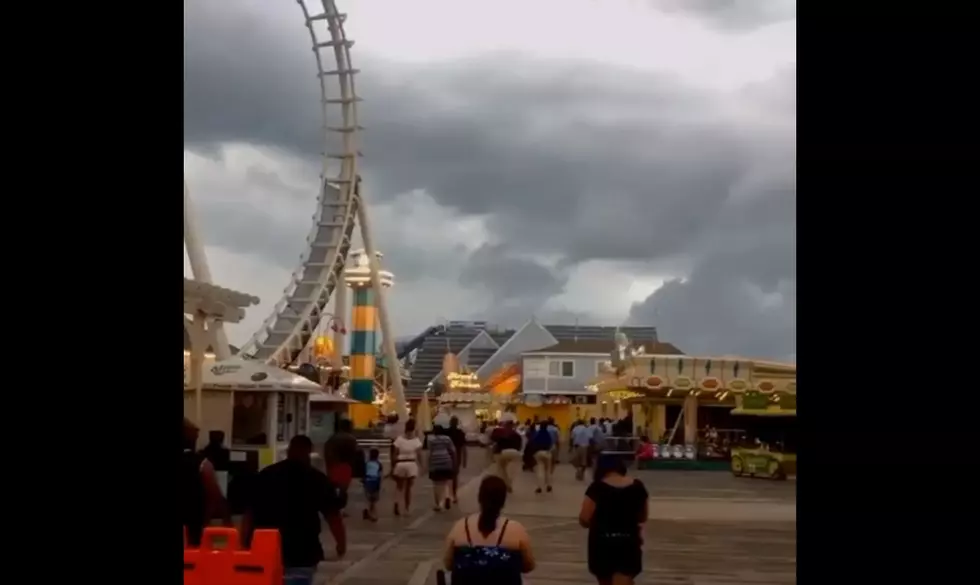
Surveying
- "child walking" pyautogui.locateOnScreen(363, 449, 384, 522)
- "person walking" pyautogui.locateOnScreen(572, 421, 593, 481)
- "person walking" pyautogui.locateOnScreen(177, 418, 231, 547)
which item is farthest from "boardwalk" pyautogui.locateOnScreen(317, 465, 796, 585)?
"person walking" pyautogui.locateOnScreen(572, 421, 593, 481)

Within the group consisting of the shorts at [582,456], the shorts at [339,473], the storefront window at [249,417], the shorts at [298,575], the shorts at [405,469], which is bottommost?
the shorts at [582,456]

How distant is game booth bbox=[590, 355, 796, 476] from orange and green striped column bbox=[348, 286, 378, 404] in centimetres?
2687

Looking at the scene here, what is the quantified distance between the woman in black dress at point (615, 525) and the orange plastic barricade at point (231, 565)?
63.9 inches

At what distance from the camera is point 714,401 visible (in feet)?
130

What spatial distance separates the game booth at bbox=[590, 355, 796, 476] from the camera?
33.2m

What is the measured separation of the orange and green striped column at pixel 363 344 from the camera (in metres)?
68.1

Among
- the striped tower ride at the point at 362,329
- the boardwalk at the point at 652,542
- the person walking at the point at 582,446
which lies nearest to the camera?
the boardwalk at the point at 652,542

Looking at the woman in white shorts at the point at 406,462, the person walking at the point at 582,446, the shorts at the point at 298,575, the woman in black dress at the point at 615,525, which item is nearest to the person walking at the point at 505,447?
the woman in white shorts at the point at 406,462

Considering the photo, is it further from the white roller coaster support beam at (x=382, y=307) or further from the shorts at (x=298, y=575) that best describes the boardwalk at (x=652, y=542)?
the white roller coaster support beam at (x=382, y=307)

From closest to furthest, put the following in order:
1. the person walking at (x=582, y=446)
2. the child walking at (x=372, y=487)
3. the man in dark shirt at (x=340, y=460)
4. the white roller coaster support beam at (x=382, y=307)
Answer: the man in dark shirt at (x=340, y=460), the child walking at (x=372, y=487), the person walking at (x=582, y=446), the white roller coaster support beam at (x=382, y=307)

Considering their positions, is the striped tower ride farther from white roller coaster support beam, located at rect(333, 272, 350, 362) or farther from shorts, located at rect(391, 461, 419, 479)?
shorts, located at rect(391, 461, 419, 479)

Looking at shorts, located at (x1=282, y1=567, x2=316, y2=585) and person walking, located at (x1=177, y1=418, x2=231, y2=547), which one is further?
person walking, located at (x1=177, y1=418, x2=231, y2=547)
